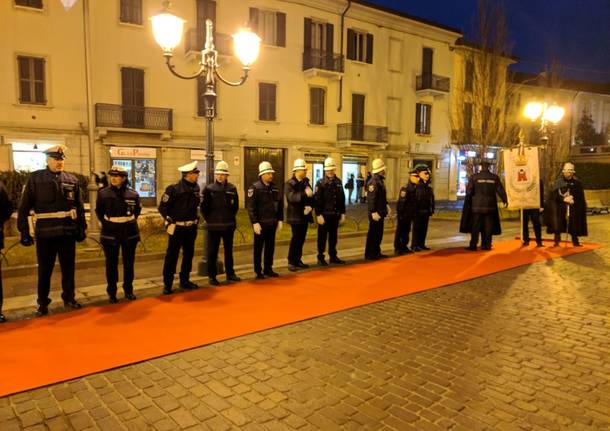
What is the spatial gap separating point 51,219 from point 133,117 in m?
16.6

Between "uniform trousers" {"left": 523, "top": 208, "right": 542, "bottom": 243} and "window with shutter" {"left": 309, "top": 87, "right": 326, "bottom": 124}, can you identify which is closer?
"uniform trousers" {"left": 523, "top": 208, "right": 542, "bottom": 243}

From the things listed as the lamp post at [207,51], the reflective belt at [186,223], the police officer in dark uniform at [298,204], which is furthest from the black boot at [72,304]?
the police officer in dark uniform at [298,204]

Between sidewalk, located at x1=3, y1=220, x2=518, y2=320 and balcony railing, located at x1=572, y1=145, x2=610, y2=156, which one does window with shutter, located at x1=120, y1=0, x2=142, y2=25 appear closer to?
sidewalk, located at x1=3, y1=220, x2=518, y2=320

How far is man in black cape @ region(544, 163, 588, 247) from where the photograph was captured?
11.3 meters

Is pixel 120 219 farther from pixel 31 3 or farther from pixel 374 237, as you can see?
pixel 31 3

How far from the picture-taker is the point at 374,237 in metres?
9.90

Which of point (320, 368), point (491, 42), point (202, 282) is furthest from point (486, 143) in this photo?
point (320, 368)

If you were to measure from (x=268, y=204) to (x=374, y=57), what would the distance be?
23.1 meters

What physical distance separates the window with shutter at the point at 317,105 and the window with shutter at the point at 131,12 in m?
9.73

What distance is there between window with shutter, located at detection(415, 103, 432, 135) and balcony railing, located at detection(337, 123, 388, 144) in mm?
3399

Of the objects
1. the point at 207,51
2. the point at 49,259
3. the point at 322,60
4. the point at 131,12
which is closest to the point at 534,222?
the point at 207,51

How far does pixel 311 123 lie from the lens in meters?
26.5

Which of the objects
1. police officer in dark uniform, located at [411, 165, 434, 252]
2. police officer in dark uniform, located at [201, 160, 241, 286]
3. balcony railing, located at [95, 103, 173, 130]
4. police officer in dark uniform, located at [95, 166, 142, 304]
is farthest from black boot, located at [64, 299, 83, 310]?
balcony railing, located at [95, 103, 173, 130]

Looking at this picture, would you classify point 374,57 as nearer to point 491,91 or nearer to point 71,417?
point 491,91
